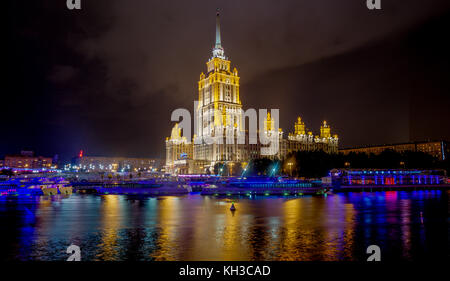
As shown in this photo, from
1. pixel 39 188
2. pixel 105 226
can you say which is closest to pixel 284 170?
pixel 39 188

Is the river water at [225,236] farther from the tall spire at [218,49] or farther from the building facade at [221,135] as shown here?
the tall spire at [218,49]

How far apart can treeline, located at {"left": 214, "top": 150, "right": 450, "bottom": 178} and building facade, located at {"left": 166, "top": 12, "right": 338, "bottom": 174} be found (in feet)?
71.4

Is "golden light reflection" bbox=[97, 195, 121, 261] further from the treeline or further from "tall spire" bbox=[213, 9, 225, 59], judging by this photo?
"tall spire" bbox=[213, 9, 225, 59]

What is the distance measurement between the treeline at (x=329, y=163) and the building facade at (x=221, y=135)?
21.8 m

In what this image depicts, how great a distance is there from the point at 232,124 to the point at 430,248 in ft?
422

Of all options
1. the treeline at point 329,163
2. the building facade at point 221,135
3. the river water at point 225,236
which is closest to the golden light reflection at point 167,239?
the river water at point 225,236

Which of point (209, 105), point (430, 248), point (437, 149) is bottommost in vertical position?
point (430, 248)

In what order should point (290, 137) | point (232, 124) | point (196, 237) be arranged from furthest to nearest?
1. point (290, 137)
2. point (232, 124)
3. point (196, 237)

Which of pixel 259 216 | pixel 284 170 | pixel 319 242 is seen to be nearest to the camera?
pixel 319 242

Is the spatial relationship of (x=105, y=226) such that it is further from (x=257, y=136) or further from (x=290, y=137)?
(x=290, y=137)

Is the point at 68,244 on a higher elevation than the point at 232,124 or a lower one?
lower

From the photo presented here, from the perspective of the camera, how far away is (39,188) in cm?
7888

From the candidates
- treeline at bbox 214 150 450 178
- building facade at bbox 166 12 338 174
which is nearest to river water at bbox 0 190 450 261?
treeline at bbox 214 150 450 178

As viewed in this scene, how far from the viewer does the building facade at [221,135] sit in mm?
144250
